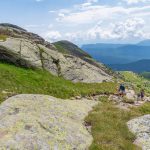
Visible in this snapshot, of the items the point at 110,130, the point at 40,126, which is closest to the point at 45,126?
the point at 40,126

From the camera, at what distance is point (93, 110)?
30.9m

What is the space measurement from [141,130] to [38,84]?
1180 inches

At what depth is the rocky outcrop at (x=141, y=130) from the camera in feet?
75.6

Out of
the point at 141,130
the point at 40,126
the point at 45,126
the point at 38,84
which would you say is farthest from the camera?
the point at 38,84

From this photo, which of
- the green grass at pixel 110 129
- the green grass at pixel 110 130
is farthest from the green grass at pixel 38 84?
the green grass at pixel 110 130

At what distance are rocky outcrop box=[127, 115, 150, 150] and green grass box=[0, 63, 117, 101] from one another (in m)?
22.7

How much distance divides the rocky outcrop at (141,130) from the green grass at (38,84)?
22667mm

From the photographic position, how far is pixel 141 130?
81.6 ft

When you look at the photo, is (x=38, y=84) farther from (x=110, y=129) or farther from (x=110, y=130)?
(x=110, y=130)

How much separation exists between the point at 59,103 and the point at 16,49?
38.6 metres

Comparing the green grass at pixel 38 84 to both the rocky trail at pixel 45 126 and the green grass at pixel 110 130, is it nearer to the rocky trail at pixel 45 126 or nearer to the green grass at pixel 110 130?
the green grass at pixel 110 130

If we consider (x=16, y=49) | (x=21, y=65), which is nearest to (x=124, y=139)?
(x=21, y=65)

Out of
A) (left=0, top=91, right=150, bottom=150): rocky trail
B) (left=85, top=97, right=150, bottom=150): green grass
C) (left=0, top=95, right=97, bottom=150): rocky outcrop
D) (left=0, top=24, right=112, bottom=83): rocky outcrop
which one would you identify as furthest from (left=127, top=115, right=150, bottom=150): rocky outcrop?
(left=0, top=24, right=112, bottom=83): rocky outcrop

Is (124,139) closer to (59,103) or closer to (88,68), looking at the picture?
(59,103)
